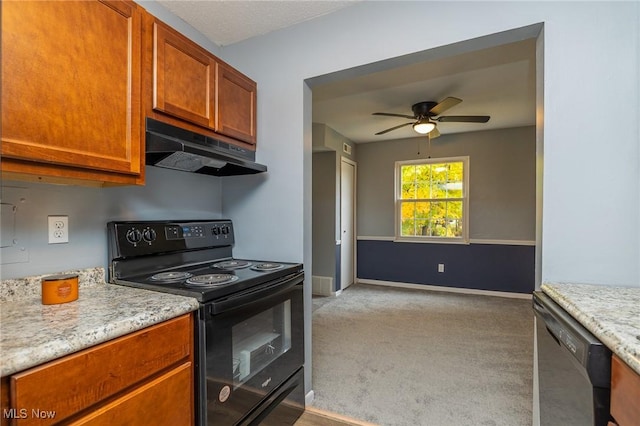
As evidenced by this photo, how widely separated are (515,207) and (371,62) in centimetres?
376

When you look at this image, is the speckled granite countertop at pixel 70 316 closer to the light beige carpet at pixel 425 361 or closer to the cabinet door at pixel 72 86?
the cabinet door at pixel 72 86

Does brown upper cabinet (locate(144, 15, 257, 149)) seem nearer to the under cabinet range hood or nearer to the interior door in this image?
the under cabinet range hood

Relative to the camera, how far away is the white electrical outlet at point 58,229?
1.28 metres

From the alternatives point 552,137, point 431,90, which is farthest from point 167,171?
point 431,90

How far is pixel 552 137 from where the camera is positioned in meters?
1.31

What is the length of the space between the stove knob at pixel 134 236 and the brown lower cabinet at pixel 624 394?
5.91ft

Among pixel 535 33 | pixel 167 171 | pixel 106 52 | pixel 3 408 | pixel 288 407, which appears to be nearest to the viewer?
pixel 3 408

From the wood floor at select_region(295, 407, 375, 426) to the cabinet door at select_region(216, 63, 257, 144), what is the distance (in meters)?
1.68

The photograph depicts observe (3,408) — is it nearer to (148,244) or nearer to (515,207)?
(148,244)

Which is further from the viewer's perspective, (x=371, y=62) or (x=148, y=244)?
(x=371, y=62)

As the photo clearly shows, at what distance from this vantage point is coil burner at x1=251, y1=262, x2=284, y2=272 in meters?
1.63

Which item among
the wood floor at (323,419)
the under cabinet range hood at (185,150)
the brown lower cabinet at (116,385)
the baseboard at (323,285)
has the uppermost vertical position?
the under cabinet range hood at (185,150)

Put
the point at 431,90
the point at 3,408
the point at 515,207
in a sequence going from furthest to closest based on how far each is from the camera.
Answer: the point at 515,207
the point at 431,90
the point at 3,408

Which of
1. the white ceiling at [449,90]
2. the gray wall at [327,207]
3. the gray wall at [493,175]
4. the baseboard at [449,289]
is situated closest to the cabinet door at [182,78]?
the white ceiling at [449,90]
